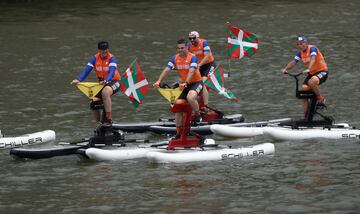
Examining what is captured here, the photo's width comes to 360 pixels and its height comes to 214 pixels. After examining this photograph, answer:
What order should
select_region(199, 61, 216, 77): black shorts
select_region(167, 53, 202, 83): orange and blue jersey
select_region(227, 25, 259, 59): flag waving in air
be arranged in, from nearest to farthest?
1. select_region(167, 53, 202, 83): orange and blue jersey
2. select_region(199, 61, 216, 77): black shorts
3. select_region(227, 25, 259, 59): flag waving in air

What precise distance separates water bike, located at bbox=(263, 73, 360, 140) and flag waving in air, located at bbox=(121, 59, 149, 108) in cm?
372

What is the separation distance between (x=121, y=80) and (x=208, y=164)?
3754 millimetres

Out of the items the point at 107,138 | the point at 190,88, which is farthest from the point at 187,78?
the point at 107,138

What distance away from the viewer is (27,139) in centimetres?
2745

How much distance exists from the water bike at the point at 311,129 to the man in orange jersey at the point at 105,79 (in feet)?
14.8

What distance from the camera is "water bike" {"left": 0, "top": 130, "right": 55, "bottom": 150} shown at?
27.1 m

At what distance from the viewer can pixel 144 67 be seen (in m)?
42.1

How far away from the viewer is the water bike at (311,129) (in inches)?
1061

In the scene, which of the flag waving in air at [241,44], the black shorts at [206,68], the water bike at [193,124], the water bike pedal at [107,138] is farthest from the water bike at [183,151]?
the flag waving in air at [241,44]

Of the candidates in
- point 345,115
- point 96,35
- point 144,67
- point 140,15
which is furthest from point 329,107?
point 140,15

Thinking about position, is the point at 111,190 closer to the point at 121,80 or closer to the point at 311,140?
the point at 121,80

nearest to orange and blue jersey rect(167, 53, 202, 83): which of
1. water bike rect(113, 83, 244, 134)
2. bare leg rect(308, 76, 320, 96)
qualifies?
water bike rect(113, 83, 244, 134)

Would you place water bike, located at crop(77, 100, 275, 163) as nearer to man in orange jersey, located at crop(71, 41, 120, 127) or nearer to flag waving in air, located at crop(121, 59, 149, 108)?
man in orange jersey, located at crop(71, 41, 120, 127)

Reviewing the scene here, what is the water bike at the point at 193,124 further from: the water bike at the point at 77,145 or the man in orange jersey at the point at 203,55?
the water bike at the point at 77,145
